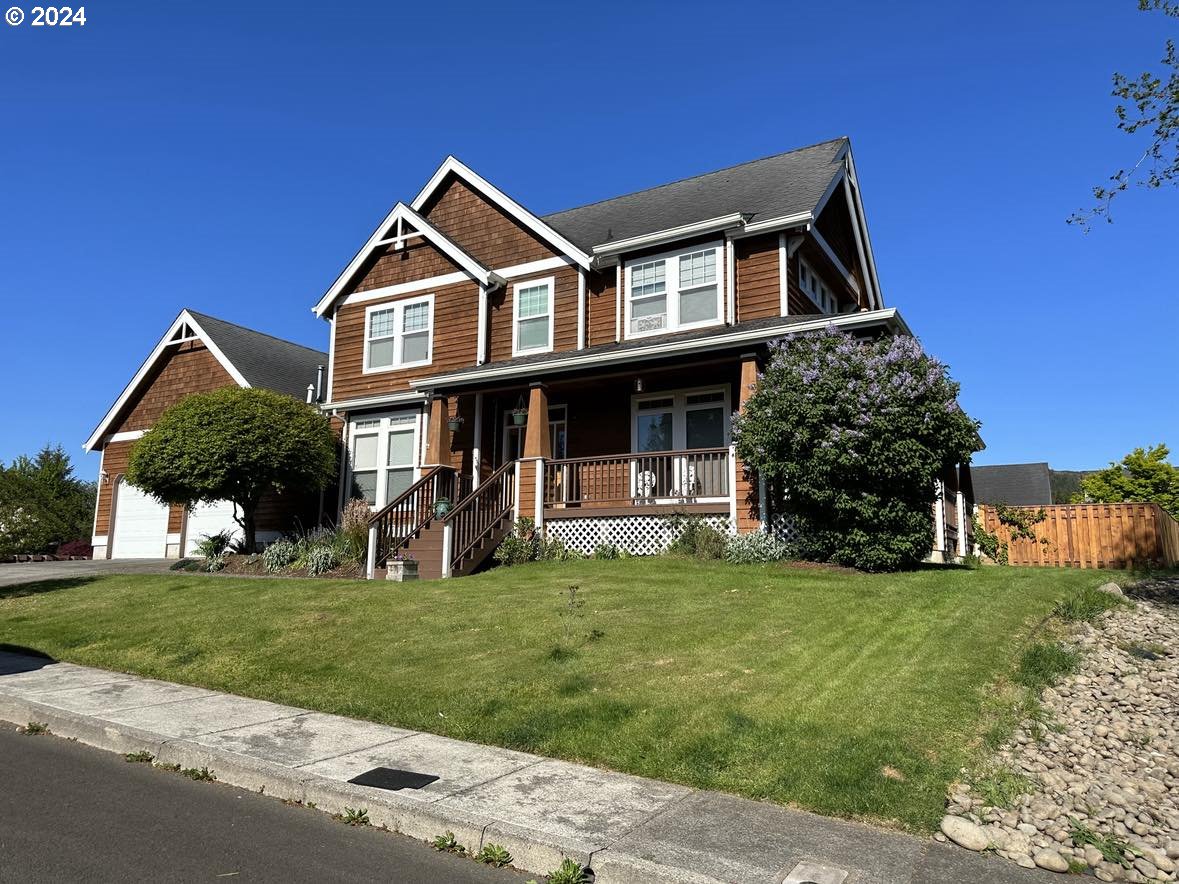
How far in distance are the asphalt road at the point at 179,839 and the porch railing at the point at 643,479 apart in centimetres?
1070

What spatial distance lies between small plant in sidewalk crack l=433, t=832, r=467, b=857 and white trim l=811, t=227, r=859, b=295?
1522 centimetres

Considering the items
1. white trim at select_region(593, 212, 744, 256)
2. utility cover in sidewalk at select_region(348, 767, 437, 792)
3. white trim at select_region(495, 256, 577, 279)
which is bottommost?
utility cover in sidewalk at select_region(348, 767, 437, 792)

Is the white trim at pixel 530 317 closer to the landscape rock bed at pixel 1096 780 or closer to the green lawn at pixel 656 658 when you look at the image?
the green lawn at pixel 656 658

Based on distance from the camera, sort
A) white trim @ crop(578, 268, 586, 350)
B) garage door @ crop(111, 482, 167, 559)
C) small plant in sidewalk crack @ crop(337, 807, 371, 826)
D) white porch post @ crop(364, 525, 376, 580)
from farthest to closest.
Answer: garage door @ crop(111, 482, 167, 559) < white trim @ crop(578, 268, 586, 350) < white porch post @ crop(364, 525, 376, 580) < small plant in sidewalk crack @ crop(337, 807, 371, 826)

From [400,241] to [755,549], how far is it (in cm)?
1328

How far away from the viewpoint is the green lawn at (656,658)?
18.3 feet

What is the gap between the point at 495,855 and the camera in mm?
4355

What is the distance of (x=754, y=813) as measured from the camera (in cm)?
479

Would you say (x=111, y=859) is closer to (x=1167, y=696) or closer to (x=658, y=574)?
(x=1167, y=696)

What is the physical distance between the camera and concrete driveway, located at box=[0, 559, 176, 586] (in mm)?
18016

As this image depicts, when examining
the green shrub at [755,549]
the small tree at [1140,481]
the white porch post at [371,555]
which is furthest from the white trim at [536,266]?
the small tree at [1140,481]

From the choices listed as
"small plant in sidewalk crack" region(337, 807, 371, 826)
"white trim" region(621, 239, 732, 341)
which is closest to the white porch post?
"white trim" region(621, 239, 732, 341)

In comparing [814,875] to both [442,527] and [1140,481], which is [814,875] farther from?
[1140,481]

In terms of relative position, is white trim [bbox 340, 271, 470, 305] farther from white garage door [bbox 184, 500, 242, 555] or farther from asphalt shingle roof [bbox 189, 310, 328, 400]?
white garage door [bbox 184, 500, 242, 555]
